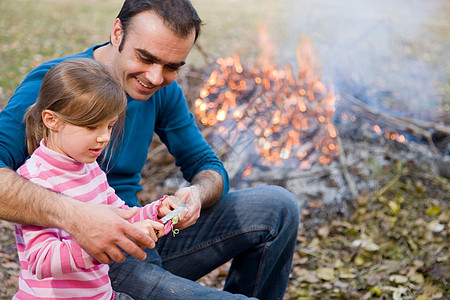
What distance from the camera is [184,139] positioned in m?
2.81

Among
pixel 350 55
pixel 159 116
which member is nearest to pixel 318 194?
pixel 159 116

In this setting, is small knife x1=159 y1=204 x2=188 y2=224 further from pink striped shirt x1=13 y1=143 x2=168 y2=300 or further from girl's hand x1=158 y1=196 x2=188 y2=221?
pink striped shirt x1=13 y1=143 x2=168 y2=300

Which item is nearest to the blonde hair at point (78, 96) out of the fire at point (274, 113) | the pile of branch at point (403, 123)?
the fire at point (274, 113)

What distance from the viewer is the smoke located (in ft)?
19.7

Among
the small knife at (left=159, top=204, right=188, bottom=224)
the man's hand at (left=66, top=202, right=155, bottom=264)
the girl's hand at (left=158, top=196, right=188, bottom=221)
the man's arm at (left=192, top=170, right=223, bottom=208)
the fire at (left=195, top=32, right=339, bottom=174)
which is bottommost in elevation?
the fire at (left=195, top=32, right=339, bottom=174)

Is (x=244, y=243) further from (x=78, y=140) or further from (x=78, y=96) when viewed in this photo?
(x=78, y=96)

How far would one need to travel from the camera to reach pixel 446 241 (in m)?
3.81

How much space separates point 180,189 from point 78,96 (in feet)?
2.65

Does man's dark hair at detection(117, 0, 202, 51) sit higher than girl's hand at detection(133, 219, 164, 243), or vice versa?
man's dark hair at detection(117, 0, 202, 51)

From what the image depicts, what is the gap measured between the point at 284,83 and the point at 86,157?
3.66m

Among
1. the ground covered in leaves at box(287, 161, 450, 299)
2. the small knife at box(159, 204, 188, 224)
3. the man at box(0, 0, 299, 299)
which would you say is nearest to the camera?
the small knife at box(159, 204, 188, 224)

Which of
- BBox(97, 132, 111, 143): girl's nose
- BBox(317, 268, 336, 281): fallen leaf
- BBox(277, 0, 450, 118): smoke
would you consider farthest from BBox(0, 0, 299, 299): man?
BBox(277, 0, 450, 118): smoke

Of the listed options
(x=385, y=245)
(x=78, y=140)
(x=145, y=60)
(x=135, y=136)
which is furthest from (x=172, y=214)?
(x=385, y=245)

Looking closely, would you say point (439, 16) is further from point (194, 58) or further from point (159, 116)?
point (159, 116)
